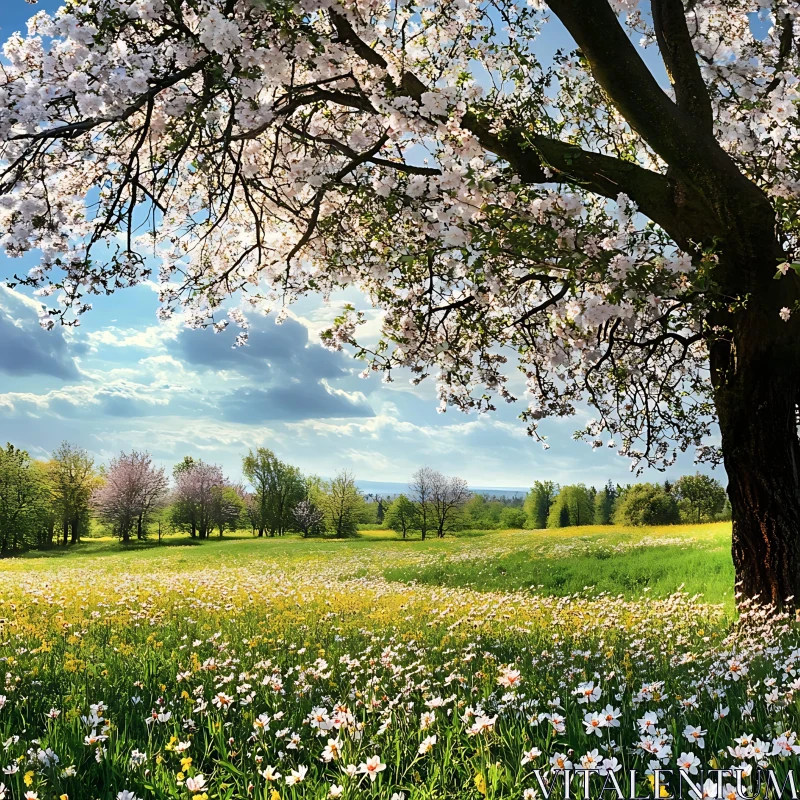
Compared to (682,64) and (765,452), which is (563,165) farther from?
(765,452)

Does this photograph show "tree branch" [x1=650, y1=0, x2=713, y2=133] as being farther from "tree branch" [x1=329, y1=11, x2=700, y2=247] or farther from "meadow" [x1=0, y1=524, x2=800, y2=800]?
"meadow" [x1=0, y1=524, x2=800, y2=800]

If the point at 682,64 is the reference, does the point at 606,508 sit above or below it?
below

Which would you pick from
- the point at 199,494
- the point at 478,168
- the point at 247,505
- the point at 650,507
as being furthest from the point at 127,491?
the point at 478,168

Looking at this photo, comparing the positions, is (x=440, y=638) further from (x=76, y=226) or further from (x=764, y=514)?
(x=76, y=226)

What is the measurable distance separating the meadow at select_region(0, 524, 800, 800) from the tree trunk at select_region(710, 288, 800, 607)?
2.23 feet

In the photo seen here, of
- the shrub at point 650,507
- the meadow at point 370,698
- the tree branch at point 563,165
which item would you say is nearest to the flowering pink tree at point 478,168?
the tree branch at point 563,165

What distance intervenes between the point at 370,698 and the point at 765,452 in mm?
6778

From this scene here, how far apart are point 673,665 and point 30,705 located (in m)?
5.42

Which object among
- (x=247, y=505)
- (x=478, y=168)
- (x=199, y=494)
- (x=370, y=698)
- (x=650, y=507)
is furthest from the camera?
(x=247, y=505)

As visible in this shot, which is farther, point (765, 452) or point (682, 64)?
point (682, 64)

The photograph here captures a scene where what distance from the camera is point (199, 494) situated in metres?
73.6

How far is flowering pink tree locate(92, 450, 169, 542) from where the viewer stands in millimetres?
62062

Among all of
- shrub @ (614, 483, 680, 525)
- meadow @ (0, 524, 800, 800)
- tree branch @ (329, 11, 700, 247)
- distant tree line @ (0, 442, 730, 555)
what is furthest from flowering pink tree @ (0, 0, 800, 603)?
shrub @ (614, 483, 680, 525)

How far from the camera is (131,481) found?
62.9m
